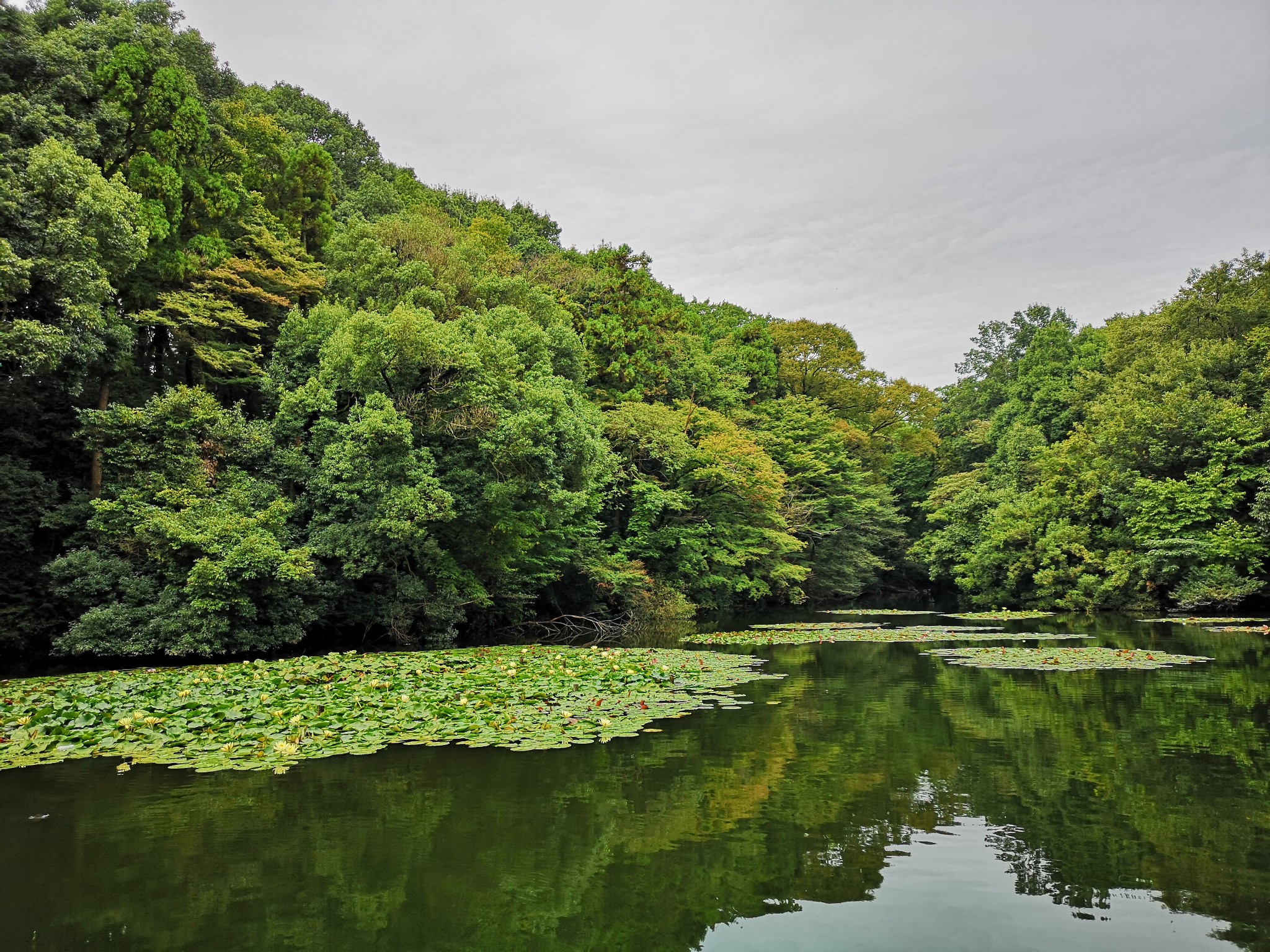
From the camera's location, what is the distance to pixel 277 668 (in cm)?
1111

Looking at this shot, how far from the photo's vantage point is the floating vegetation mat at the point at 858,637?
56.9 ft

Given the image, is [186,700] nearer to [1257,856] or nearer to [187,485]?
[187,485]

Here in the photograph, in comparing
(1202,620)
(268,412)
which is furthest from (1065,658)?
(268,412)

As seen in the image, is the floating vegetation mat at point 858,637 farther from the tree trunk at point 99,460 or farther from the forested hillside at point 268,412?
the tree trunk at point 99,460

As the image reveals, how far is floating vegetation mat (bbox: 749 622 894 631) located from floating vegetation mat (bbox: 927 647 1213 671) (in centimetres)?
634

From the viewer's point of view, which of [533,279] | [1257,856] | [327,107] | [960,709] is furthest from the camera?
[327,107]

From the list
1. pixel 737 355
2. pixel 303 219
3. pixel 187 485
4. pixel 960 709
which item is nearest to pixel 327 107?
pixel 303 219

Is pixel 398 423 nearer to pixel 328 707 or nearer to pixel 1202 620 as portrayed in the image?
pixel 328 707

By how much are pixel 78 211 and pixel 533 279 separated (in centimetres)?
1660

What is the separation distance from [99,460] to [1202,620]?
91.5 feet

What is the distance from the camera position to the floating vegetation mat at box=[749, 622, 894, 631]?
21.0 m

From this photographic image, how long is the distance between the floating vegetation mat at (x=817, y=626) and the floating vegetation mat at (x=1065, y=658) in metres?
6.34

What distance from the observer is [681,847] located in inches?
188

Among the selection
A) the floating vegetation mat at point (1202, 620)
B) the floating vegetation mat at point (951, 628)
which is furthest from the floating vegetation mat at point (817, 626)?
the floating vegetation mat at point (1202, 620)
